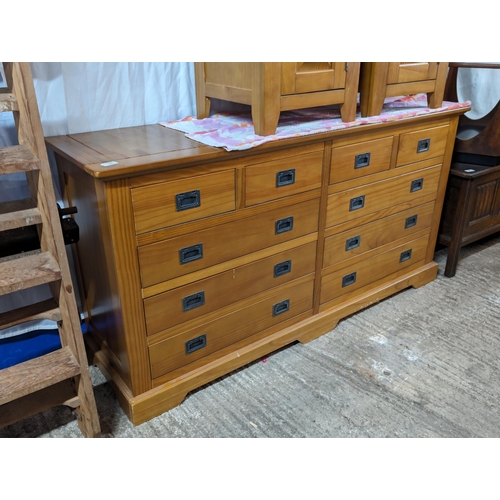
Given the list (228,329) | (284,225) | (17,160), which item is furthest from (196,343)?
(17,160)

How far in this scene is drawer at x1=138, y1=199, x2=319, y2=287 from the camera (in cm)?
144

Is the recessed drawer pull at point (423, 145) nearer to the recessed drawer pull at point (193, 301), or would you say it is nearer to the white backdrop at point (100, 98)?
the white backdrop at point (100, 98)

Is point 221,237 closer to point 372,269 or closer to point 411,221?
point 372,269

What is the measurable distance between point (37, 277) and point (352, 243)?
1.28 m

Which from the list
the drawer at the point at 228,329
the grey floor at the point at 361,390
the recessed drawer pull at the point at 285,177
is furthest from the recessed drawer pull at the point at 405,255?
the recessed drawer pull at the point at 285,177

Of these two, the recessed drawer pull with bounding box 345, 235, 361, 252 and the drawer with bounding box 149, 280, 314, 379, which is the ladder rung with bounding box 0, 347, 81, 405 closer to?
the drawer with bounding box 149, 280, 314, 379

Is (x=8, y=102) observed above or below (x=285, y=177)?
above

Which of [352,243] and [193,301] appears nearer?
[193,301]

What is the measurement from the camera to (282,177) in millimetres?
1628

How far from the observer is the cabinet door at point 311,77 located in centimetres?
155

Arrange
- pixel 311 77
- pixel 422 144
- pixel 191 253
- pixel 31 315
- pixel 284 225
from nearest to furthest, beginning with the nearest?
pixel 31 315 < pixel 191 253 < pixel 311 77 < pixel 284 225 < pixel 422 144

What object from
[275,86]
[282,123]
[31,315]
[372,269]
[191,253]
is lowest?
[372,269]

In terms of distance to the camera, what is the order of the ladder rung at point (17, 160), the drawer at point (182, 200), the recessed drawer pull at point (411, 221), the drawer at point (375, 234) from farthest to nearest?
1. the recessed drawer pull at point (411, 221)
2. the drawer at point (375, 234)
3. the drawer at point (182, 200)
4. the ladder rung at point (17, 160)

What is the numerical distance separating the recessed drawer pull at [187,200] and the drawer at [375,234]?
66 cm
